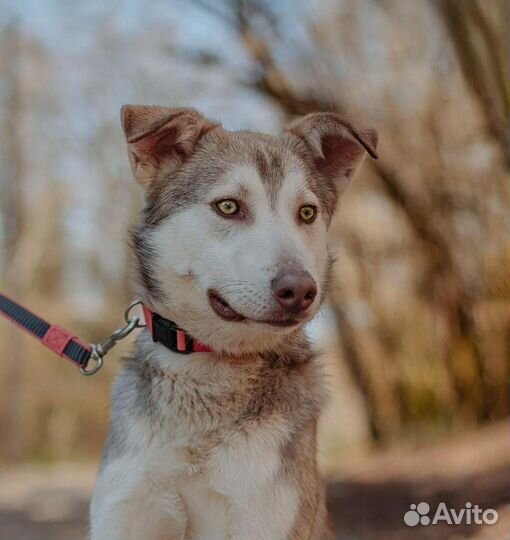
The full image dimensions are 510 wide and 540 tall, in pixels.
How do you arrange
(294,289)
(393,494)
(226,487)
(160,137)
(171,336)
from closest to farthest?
(294,289), (226,487), (171,336), (160,137), (393,494)

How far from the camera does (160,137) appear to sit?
3.32 meters

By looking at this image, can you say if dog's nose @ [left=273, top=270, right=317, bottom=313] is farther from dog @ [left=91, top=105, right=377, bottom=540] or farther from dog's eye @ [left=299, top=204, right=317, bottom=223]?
dog's eye @ [left=299, top=204, right=317, bottom=223]

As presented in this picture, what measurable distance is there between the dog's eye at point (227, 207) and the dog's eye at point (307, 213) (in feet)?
0.96

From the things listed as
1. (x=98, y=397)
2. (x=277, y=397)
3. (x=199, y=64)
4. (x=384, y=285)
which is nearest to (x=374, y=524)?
(x=384, y=285)

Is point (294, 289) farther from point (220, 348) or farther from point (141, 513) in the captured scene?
point (141, 513)

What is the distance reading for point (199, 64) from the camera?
921cm

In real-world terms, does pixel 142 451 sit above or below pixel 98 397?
above

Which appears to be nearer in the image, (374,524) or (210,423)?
(210,423)

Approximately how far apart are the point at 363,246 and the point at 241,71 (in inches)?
104

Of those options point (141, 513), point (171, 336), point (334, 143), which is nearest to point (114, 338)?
point (171, 336)

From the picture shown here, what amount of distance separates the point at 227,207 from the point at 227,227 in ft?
0.31

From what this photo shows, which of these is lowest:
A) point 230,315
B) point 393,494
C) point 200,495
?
point 393,494

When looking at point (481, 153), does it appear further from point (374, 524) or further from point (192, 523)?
point (192, 523)

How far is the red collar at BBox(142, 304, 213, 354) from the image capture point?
3.19 meters
